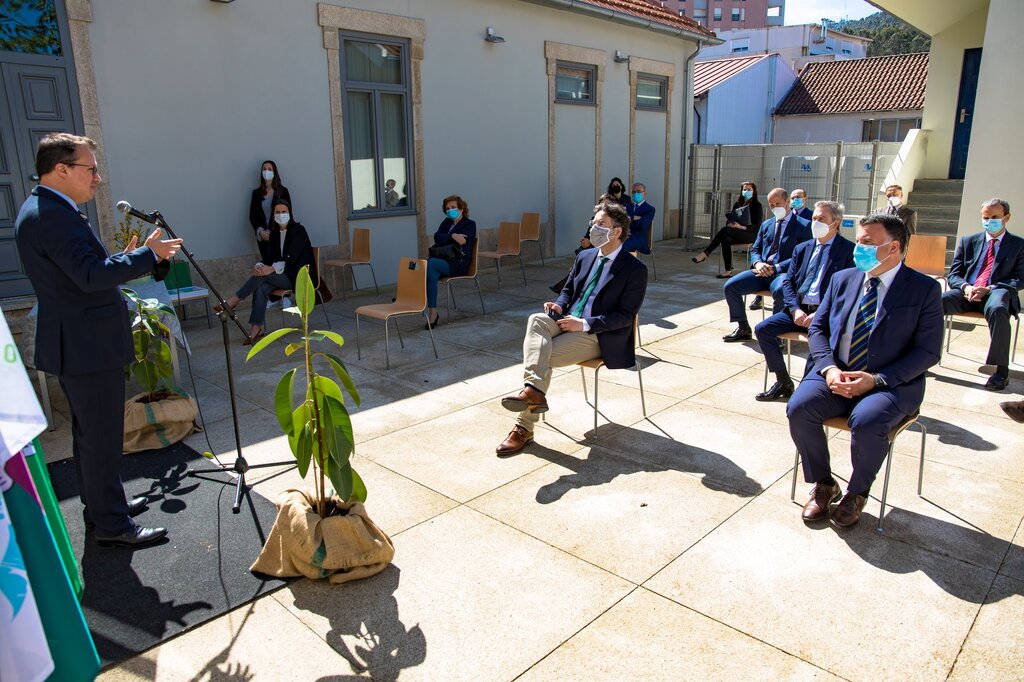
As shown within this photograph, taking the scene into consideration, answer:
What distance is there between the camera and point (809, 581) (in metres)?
2.85

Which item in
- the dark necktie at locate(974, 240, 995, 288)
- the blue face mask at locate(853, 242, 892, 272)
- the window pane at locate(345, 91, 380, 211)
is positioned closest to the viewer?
the blue face mask at locate(853, 242, 892, 272)

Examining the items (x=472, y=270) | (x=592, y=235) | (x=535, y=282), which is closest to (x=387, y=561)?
(x=592, y=235)

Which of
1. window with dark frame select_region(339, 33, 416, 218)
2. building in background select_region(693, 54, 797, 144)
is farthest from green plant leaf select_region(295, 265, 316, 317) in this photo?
building in background select_region(693, 54, 797, 144)

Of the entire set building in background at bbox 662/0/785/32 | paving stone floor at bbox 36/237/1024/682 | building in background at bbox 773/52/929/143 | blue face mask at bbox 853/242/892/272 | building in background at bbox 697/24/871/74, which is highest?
building in background at bbox 662/0/785/32

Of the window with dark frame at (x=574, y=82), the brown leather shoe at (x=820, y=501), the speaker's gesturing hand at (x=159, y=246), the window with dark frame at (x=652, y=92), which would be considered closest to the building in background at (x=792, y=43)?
the window with dark frame at (x=652, y=92)

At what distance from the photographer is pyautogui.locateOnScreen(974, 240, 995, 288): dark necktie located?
5711mm

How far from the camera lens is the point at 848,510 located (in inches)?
128

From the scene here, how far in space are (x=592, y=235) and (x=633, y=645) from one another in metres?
2.66

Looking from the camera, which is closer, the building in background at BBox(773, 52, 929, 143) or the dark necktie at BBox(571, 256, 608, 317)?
the dark necktie at BBox(571, 256, 608, 317)

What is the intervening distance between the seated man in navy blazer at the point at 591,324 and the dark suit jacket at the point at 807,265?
1389 millimetres

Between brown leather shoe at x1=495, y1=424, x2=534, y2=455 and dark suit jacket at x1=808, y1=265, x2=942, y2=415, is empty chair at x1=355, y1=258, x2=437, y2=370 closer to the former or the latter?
brown leather shoe at x1=495, y1=424, x2=534, y2=455

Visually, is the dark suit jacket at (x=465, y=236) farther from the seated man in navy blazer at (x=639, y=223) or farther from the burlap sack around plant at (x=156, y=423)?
the burlap sack around plant at (x=156, y=423)

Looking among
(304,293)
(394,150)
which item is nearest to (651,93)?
(394,150)

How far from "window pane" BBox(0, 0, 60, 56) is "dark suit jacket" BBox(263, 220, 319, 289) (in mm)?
2412
